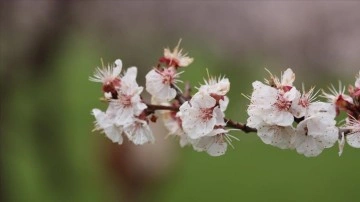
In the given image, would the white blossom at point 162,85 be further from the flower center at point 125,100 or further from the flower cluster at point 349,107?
the flower cluster at point 349,107

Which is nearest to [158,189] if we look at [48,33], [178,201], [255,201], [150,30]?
[178,201]

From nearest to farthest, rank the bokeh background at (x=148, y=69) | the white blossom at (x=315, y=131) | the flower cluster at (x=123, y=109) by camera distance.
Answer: the white blossom at (x=315, y=131), the flower cluster at (x=123, y=109), the bokeh background at (x=148, y=69)

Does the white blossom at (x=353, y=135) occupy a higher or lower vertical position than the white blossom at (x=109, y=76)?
lower

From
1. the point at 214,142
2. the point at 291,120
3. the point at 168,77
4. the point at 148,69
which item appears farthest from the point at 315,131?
the point at 148,69

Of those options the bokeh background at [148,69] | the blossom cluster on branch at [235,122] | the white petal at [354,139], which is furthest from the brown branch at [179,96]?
the bokeh background at [148,69]

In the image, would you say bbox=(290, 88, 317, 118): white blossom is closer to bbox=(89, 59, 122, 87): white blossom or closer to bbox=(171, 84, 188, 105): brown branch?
bbox=(171, 84, 188, 105): brown branch
